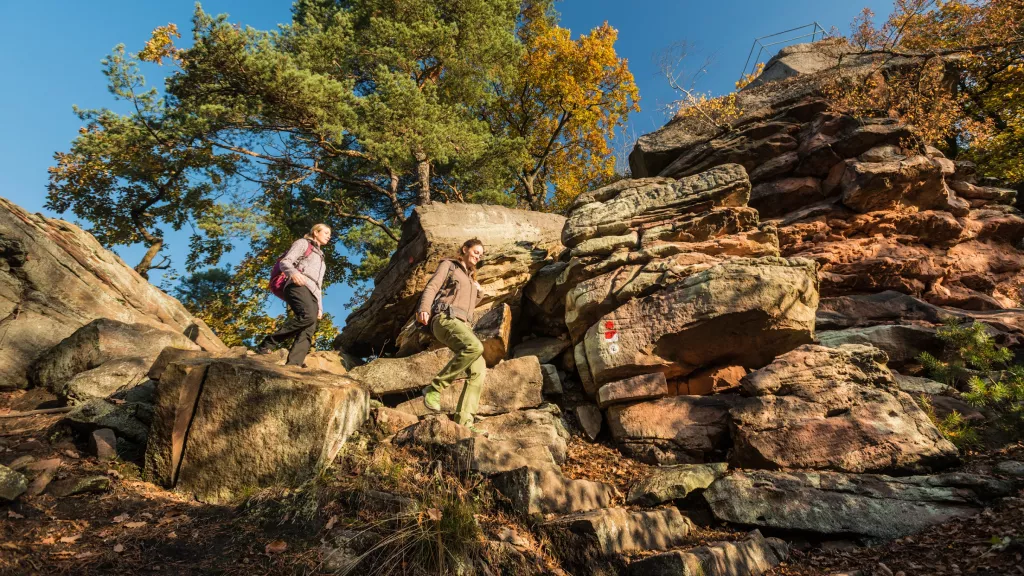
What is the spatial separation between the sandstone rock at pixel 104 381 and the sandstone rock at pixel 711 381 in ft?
24.9

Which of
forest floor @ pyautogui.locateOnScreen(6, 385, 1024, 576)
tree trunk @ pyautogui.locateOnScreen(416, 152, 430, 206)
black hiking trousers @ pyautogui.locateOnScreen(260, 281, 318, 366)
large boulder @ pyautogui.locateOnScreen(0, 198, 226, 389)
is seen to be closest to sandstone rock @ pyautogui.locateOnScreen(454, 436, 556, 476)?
forest floor @ pyautogui.locateOnScreen(6, 385, 1024, 576)

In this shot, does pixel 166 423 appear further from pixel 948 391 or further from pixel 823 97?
pixel 823 97

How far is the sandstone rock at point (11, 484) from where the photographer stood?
11.4 feet

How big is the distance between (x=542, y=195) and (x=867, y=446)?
18755mm

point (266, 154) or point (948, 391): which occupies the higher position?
point (266, 154)

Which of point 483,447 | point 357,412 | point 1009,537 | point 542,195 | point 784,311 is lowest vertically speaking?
point 1009,537

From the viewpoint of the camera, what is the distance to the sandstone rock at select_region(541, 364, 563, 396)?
7.84 meters

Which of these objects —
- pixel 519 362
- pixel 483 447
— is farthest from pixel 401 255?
pixel 483 447

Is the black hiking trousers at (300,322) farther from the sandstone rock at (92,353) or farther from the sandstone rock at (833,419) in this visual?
the sandstone rock at (833,419)

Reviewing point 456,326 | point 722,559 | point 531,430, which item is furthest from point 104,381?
point 722,559

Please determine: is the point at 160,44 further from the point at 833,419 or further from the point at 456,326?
the point at 833,419

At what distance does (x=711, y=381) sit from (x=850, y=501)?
2.57 metres

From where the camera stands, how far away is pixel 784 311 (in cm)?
672

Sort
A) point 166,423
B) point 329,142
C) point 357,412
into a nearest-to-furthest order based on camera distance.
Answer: point 166,423
point 357,412
point 329,142
